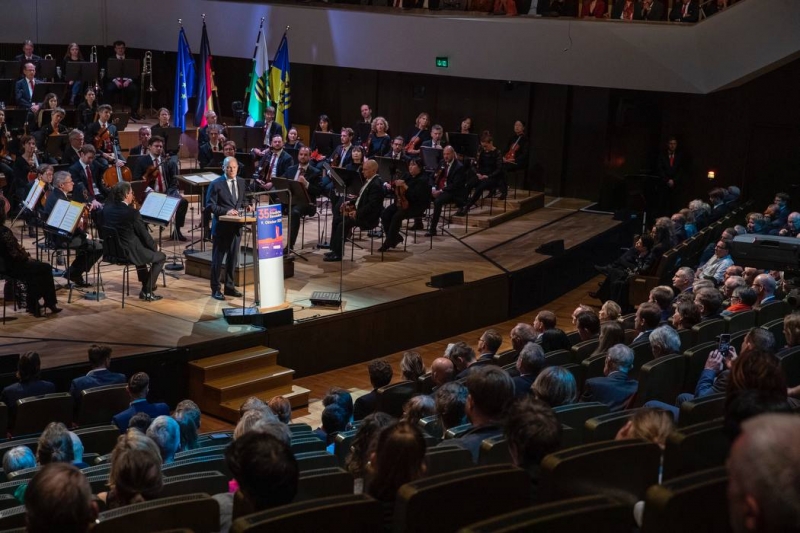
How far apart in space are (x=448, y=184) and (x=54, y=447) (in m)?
8.82

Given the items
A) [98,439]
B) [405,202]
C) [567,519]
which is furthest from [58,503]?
[405,202]

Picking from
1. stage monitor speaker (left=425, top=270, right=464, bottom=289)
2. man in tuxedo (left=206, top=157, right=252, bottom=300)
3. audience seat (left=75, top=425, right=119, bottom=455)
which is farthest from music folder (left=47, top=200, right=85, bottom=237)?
audience seat (left=75, top=425, right=119, bottom=455)

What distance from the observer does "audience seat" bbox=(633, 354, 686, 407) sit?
213 inches

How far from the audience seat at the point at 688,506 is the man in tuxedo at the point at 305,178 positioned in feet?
31.3

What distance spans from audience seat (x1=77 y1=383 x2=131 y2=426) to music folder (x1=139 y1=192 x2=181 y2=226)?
11.0ft

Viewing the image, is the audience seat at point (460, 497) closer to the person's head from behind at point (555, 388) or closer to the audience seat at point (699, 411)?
the audience seat at point (699, 411)

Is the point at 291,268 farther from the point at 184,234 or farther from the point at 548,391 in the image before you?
the point at 548,391

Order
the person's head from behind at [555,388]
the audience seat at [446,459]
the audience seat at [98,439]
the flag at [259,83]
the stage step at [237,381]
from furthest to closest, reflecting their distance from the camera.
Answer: the flag at [259,83], the stage step at [237,381], the audience seat at [98,439], the person's head from behind at [555,388], the audience seat at [446,459]

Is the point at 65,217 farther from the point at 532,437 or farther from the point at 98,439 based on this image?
the point at 532,437

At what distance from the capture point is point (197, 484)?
3773 millimetres

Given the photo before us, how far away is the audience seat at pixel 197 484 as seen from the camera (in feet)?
12.0

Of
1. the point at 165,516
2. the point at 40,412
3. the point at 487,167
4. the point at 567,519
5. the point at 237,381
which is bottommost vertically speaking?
the point at 237,381

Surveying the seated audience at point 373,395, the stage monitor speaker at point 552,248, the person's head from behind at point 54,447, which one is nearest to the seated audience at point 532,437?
the person's head from behind at point 54,447

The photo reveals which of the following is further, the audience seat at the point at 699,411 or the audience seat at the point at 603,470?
the audience seat at the point at 699,411
